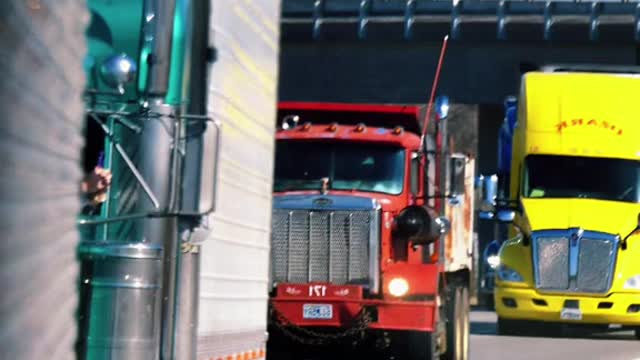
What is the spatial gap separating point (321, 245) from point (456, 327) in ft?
7.53

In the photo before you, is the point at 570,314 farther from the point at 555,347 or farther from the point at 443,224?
the point at 443,224

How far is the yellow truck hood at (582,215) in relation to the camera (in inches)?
920

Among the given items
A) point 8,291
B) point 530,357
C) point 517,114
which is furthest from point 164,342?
point 517,114

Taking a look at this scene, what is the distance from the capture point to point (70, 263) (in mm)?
4848

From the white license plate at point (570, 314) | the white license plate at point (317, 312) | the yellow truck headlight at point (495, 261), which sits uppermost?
the yellow truck headlight at point (495, 261)

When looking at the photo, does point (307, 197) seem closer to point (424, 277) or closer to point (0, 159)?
point (424, 277)

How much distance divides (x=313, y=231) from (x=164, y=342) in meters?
10.0

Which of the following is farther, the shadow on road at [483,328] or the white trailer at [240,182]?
the shadow on road at [483,328]

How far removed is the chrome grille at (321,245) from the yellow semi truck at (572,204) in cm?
732

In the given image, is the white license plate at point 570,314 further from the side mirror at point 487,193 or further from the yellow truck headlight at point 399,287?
the yellow truck headlight at point 399,287

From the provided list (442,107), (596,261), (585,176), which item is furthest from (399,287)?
(585,176)

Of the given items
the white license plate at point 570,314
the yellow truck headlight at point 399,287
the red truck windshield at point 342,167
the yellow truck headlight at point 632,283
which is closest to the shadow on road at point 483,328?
the white license plate at point 570,314

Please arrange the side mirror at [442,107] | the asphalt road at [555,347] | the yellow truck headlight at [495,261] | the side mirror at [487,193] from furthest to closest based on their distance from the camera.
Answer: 1. the yellow truck headlight at [495,261]
2. the side mirror at [487,193]
3. the asphalt road at [555,347]
4. the side mirror at [442,107]

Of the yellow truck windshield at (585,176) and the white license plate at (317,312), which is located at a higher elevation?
the yellow truck windshield at (585,176)
